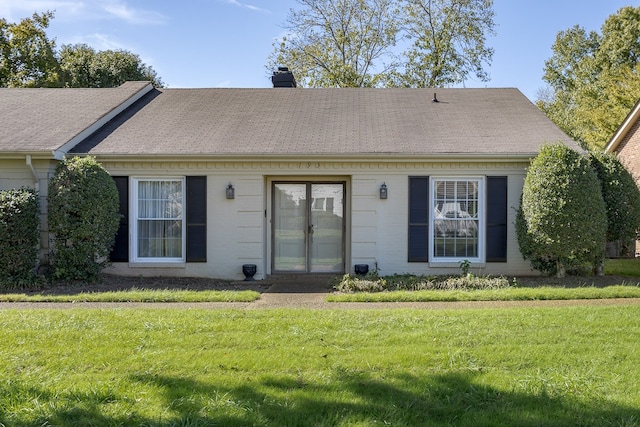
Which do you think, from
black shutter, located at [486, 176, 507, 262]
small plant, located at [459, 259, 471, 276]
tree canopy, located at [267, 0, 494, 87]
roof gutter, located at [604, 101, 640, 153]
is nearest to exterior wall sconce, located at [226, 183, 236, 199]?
small plant, located at [459, 259, 471, 276]

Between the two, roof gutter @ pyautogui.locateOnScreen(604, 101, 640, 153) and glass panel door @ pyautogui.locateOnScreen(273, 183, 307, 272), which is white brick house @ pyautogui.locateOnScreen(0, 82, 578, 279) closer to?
glass panel door @ pyautogui.locateOnScreen(273, 183, 307, 272)

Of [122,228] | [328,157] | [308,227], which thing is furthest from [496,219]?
[122,228]

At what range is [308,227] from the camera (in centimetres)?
1130

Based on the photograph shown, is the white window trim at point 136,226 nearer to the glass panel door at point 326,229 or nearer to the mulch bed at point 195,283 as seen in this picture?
the mulch bed at point 195,283

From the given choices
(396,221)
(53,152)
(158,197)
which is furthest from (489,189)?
(53,152)

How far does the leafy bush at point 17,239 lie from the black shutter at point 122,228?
5.04 feet

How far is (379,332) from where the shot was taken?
585 centimetres

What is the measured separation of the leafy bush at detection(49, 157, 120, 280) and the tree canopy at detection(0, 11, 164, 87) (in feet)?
61.5

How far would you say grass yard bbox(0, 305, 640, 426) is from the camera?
3723 mm

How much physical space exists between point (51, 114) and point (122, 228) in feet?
13.2

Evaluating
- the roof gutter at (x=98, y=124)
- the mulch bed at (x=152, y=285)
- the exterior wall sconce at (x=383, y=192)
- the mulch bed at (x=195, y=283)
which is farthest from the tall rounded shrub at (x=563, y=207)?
the roof gutter at (x=98, y=124)

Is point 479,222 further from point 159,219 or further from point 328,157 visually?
point 159,219

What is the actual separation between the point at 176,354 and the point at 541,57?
36.2 m

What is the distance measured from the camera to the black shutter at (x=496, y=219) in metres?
10.6
